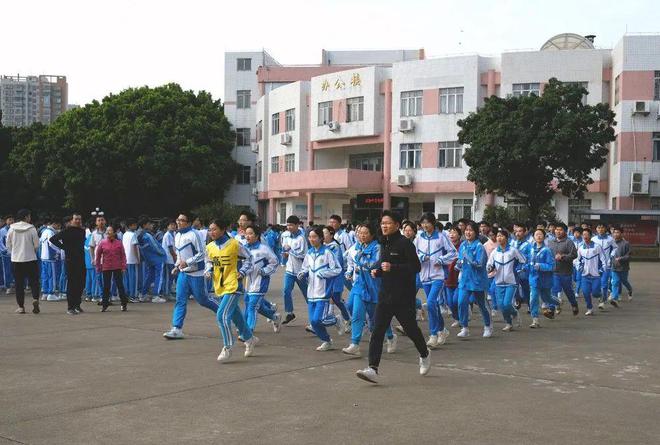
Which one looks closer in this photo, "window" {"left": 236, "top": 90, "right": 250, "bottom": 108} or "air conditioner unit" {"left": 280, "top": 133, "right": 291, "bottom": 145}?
"air conditioner unit" {"left": 280, "top": 133, "right": 291, "bottom": 145}

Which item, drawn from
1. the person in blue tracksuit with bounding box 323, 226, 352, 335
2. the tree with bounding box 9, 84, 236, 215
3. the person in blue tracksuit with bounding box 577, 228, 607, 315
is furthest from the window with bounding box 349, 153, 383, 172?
the person in blue tracksuit with bounding box 323, 226, 352, 335

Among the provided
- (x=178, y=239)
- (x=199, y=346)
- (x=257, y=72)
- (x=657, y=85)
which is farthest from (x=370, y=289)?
(x=257, y=72)

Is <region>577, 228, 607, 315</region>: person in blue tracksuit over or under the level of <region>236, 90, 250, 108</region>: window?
under

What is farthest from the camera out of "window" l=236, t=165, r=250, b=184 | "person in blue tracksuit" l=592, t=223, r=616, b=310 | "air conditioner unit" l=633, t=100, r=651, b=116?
"window" l=236, t=165, r=250, b=184

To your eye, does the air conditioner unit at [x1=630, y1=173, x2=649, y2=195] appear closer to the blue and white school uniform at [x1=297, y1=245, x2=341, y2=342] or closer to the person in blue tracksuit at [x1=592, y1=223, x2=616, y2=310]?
the person in blue tracksuit at [x1=592, y1=223, x2=616, y2=310]

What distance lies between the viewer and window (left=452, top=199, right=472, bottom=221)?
40.1m

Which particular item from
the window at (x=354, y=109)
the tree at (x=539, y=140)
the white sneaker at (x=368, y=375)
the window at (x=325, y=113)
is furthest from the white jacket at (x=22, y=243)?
the window at (x=325, y=113)

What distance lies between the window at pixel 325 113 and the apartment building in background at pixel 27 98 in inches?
3392

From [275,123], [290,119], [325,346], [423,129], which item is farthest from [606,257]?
[275,123]

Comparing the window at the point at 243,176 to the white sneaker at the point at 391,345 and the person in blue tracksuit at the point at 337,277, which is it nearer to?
the person in blue tracksuit at the point at 337,277

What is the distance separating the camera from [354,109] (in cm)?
4269

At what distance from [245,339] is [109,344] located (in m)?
2.06

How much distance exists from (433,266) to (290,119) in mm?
36497

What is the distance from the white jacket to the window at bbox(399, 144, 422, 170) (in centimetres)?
2868
